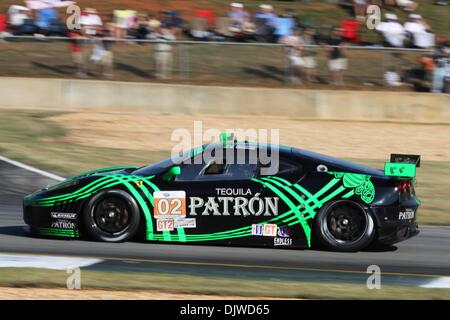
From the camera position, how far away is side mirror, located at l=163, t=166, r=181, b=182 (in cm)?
1004

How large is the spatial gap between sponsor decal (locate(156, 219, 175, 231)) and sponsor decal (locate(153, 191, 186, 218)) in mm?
72

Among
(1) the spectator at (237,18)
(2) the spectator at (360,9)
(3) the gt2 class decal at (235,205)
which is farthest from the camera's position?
(2) the spectator at (360,9)

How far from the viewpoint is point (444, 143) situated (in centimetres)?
1977

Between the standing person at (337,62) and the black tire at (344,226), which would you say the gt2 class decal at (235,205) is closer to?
the black tire at (344,226)

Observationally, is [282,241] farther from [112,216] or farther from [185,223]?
[112,216]

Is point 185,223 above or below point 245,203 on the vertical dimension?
below

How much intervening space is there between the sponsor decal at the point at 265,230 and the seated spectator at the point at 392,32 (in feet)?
47.8

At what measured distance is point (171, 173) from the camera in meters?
10.1

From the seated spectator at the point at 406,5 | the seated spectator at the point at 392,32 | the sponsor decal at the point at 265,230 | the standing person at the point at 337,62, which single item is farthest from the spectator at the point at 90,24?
the sponsor decal at the point at 265,230

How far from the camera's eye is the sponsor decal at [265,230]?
9984mm

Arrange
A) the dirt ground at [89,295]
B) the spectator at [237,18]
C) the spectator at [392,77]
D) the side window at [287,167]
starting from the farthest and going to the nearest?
the spectator at [237,18] < the spectator at [392,77] < the side window at [287,167] < the dirt ground at [89,295]

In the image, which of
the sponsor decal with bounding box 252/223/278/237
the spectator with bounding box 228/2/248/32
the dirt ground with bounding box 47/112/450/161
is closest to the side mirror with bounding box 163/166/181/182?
the sponsor decal with bounding box 252/223/278/237

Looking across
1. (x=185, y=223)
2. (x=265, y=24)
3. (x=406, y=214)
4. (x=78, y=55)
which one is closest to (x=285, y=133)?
(x=265, y=24)

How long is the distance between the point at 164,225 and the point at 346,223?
2.00 metres
